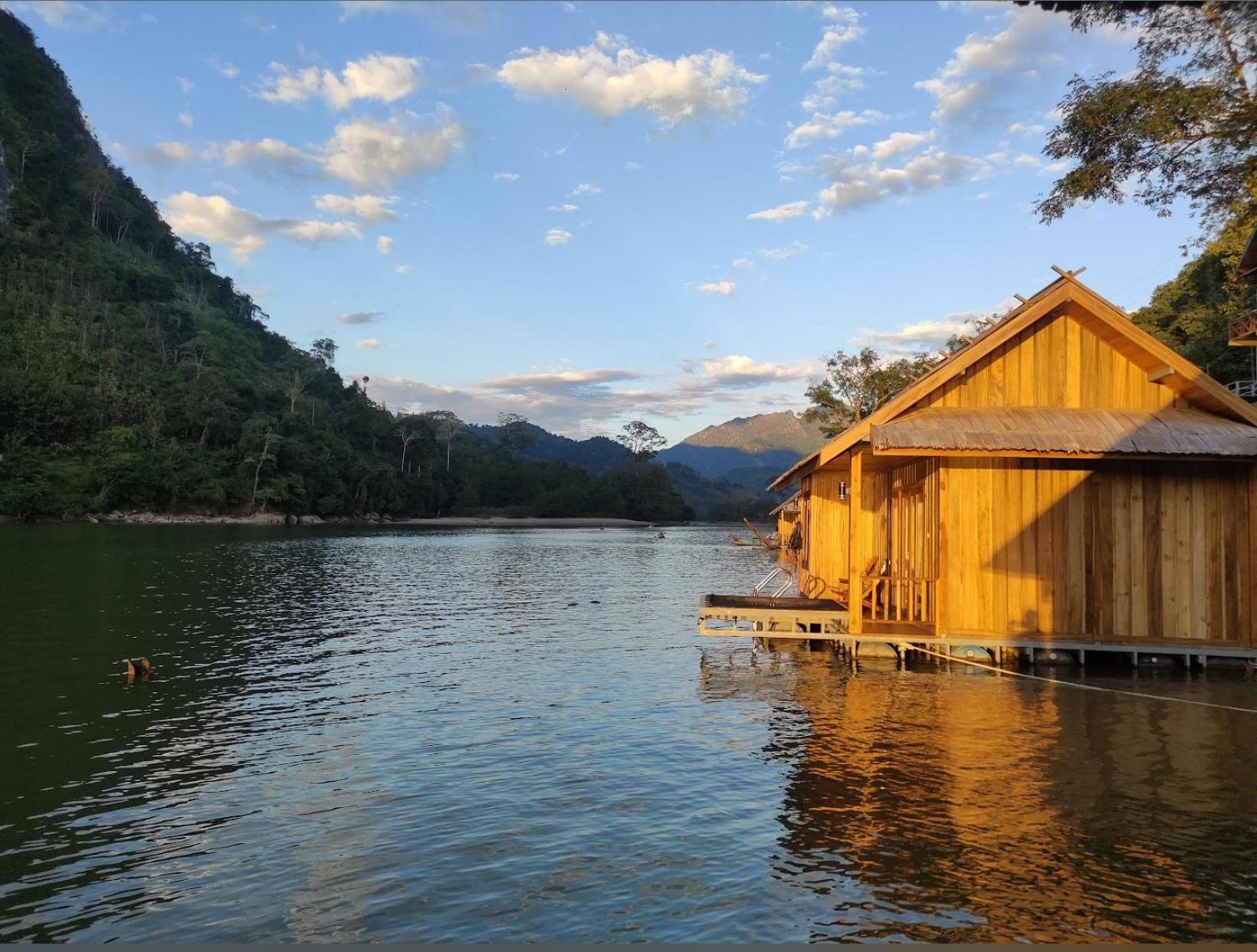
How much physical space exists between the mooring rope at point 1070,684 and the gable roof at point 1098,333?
4837 millimetres

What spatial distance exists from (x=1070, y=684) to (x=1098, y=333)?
7495 millimetres

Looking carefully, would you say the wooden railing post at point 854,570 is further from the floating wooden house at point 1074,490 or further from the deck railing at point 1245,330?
the deck railing at point 1245,330

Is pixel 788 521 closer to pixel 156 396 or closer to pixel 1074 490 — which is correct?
pixel 1074 490

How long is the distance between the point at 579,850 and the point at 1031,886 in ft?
14.5

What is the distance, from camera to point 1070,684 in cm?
1669

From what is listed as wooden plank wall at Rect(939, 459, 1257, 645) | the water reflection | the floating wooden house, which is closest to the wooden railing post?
the floating wooden house

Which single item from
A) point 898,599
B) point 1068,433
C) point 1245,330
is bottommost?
point 898,599

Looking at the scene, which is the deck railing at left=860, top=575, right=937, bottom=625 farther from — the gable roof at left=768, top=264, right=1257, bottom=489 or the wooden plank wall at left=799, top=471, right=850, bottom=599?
the gable roof at left=768, top=264, right=1257, bottom=489

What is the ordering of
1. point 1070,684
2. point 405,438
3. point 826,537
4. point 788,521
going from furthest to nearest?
1. point 405,438
2. point 788,521
3. point 826,537
4. point 1070,684

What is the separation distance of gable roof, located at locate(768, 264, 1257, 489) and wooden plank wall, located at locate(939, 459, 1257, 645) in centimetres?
144

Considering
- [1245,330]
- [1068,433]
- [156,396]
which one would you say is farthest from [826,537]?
[156,396]

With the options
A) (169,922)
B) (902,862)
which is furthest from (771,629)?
(169,922)

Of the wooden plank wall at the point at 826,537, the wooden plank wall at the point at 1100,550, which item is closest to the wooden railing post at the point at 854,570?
the wooden plank wall at the point at 1100,550

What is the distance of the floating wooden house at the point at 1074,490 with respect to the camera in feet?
55.1
